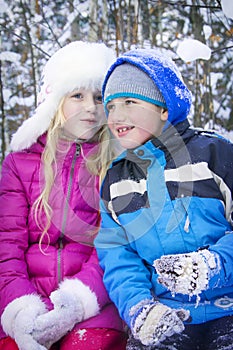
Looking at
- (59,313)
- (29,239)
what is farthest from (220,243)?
(29,239)

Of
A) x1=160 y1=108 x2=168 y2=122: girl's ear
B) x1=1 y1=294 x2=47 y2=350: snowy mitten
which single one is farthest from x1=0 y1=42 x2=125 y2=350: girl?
x1=160 y1=108 x2=168 y2=122: girl's ear

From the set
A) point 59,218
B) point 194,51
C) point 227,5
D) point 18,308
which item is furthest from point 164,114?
point 194,51

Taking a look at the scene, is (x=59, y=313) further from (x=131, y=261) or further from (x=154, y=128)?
(x=154, y=128)

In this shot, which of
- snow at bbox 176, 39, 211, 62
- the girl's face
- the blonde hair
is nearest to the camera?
the blonde hair

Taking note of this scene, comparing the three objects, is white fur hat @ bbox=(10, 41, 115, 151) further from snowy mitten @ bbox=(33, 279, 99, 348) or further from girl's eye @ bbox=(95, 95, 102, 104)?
snowy mitten @ bbox=(33, 279, 99, 348)

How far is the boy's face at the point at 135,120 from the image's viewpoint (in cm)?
206

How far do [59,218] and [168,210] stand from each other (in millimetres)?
577

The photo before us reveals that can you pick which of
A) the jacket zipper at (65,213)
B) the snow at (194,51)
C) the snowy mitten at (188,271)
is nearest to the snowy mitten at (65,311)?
the jacket zipper at (65,213)

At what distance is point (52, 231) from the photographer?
2.17 meters

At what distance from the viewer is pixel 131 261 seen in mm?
1963

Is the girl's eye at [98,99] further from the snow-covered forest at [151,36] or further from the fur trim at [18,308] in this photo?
the fur trim at [18,308]

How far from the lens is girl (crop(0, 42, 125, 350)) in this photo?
188 cm

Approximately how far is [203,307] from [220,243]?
270 mm

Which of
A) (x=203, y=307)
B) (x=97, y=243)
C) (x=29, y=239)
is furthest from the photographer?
(x=29, y=239)
